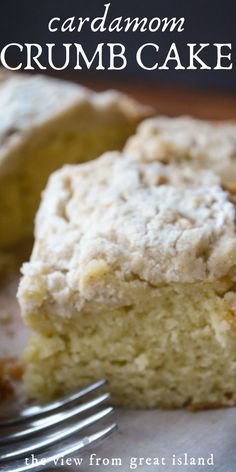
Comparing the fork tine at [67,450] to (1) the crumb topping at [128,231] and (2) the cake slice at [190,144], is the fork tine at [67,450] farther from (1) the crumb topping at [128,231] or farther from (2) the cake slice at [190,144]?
(2) the cake slice at [190,144]

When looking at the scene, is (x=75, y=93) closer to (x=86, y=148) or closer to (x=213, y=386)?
A: (x=86, y=148)

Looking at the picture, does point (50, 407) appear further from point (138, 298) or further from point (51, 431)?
point (138, 298)

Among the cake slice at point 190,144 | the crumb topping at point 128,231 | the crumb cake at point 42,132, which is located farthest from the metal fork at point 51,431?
the crumb cake at point 42,132

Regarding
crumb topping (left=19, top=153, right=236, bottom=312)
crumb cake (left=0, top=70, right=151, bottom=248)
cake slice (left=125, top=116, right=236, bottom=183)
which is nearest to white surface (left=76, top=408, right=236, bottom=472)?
crumb topping (left=19, top=153, right=236, bottom=312)

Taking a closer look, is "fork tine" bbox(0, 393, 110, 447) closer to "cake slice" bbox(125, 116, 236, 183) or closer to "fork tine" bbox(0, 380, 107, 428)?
"fork tine" bbox(0, 380, 107, 428)

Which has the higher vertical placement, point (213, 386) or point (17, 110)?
point (17, 110)

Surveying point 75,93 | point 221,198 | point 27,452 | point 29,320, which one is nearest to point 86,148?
point 75,93

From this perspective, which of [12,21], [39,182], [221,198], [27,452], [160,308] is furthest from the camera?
[39,182]
